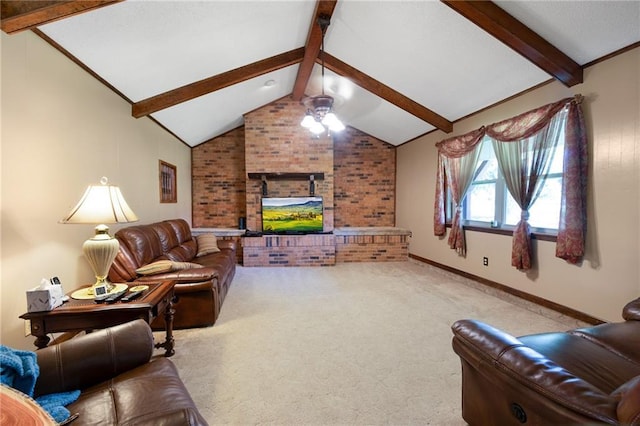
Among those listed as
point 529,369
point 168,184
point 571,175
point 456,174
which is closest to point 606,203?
point 571,175

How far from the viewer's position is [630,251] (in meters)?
2.47

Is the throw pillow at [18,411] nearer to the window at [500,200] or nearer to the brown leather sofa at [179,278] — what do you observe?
the brown leather sofa at [179,278]

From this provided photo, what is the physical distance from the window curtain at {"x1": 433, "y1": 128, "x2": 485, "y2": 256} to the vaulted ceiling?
0.40 m

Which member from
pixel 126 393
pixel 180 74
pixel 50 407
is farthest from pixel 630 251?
pixel 180 74

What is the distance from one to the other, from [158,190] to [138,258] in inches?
71.6

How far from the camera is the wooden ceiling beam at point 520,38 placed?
8.65ft

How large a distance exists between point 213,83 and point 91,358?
3487mm

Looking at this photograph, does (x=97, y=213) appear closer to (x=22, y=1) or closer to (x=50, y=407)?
(x=50, y=407)

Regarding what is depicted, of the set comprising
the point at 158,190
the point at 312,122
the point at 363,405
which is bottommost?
the point at 363,405

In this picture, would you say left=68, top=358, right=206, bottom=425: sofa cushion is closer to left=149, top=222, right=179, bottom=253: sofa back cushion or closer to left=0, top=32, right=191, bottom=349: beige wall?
left=0, top=32, right=191, bottom=349: beige wall

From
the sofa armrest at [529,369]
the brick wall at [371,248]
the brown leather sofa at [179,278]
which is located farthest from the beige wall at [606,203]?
the brown leather sofa at [179,278]

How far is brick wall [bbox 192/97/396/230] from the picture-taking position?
5781 mm

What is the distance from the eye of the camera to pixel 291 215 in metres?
5.83

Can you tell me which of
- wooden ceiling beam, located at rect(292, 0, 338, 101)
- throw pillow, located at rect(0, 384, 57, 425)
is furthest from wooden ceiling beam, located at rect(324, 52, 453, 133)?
throw pillow, located at rect(0, 384, 57, 425)
